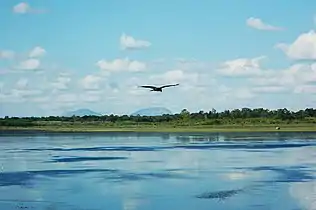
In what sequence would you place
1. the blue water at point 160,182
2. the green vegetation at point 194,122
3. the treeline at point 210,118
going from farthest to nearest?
the treeline at point 210,118 < the green vegetation at point 194,122 < the blue water at point 160,182

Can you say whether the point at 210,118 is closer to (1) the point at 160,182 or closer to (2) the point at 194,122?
(2) the point at 194,122

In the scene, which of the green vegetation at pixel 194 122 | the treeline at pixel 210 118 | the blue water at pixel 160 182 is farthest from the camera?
the treeline at pixel 210 118

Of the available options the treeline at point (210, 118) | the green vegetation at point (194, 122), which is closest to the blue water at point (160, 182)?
the green vegetation at point (194, 122)

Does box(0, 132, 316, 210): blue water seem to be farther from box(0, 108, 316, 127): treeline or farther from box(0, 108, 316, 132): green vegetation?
box(0, 108, 316, 127): treeline

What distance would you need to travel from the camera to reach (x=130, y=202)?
2336 centimetres

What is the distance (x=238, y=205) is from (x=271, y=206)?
1046 millimetres

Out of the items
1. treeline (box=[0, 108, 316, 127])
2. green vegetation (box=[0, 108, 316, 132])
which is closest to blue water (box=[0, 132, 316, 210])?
green vegetation (box=[0, 108, 316, 132])

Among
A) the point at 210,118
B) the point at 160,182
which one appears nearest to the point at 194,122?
the point at 210,118

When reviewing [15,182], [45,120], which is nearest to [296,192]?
[15,182]

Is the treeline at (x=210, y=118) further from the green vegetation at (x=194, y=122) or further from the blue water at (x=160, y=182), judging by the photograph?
the blue water at (x=160, y=182)

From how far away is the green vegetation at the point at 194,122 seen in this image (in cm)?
11393

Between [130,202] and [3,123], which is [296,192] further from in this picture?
[3,123]

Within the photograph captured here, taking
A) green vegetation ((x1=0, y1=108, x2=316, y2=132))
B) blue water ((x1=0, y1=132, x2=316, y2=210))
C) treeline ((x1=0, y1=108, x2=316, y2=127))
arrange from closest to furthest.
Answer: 1. blue water ((x1=0, y1=132, x2=316, y2=210))
2. green vegetation ((x1=0, y1=108, x2=316, y2=132))
3. treeline ((x1=0, y1=108, x2=316, y2=127))

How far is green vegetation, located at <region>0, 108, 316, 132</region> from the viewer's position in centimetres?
11393
